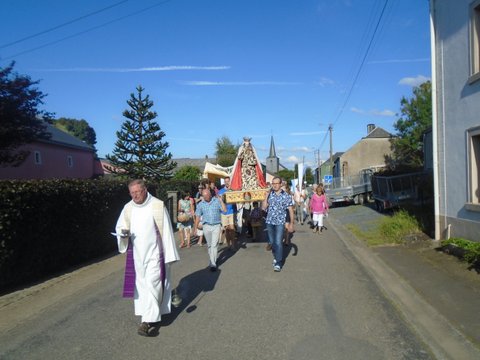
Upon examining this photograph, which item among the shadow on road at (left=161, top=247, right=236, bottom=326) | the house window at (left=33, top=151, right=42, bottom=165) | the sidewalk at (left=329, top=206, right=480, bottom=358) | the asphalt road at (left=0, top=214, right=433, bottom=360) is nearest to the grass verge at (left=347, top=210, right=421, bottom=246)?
the sidewalk at (left=329, top=206, right=480, bottom=358)

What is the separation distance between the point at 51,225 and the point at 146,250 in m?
4.47

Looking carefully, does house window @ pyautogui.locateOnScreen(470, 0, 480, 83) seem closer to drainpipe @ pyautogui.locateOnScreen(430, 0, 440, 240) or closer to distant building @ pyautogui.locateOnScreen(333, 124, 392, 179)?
drainpipe @ pyautogui.locateOnScreen(430, 0, 440, 240)

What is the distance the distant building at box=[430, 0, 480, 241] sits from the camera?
31.7 feet

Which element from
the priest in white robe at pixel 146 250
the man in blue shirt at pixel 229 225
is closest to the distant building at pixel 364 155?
the man in blue shirt at pixel 229 225

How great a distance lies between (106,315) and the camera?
6.18 m

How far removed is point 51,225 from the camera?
9.06m

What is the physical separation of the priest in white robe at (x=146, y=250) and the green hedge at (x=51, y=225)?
320 centimetres

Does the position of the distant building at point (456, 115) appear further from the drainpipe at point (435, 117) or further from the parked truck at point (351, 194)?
the parked truck at point (351, 194)

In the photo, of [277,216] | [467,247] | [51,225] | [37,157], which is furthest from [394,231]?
[37,157]

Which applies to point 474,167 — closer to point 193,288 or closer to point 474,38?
point 474,38

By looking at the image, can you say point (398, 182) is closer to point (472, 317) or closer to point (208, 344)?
point (472, 317)

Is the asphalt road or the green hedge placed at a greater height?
the green hedge

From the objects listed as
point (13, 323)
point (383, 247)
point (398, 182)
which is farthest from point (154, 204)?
point (398, 182)

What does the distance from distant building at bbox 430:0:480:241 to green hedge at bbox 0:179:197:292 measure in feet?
28.3
